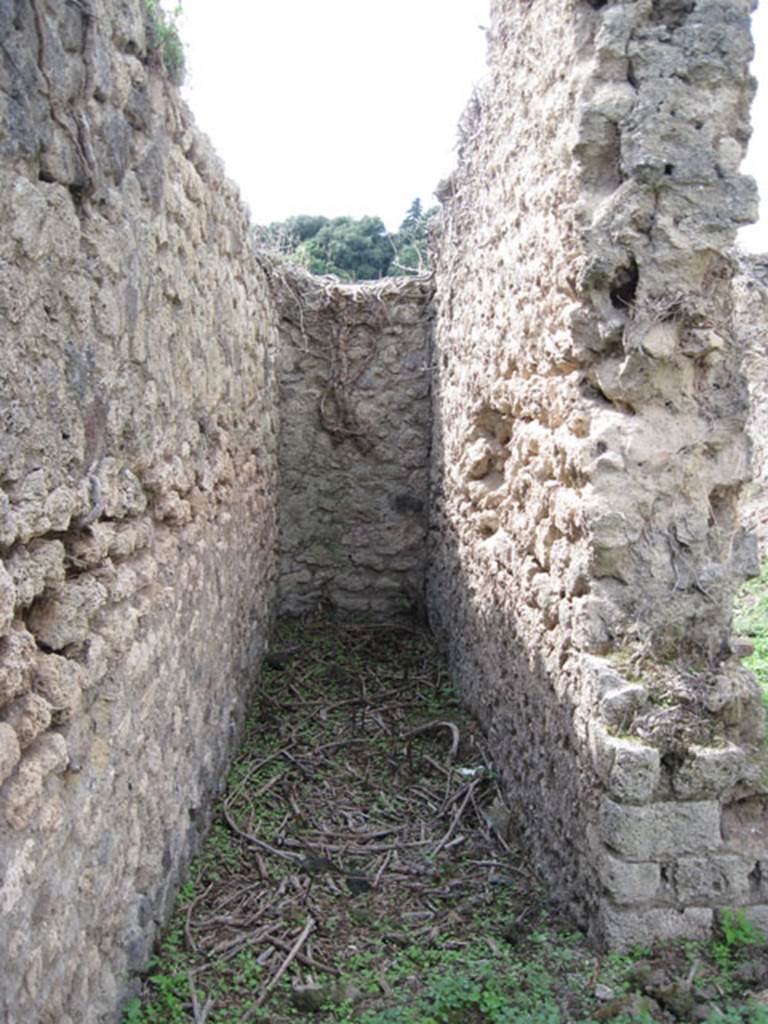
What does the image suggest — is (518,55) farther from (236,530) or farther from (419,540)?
(419,540)

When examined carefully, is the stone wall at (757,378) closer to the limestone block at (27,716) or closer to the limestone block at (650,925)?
the limestone block at (650,925)

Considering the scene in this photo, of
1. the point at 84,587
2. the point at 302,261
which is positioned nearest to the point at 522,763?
the point at 84,587

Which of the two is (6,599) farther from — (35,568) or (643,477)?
(643,477)

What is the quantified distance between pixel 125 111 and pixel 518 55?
218cm

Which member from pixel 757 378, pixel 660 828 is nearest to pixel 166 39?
pixel 660 828

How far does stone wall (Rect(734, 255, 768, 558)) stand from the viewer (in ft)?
21.0

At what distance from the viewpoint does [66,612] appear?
74.8 inches

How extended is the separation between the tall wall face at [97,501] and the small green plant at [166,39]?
0.09 m

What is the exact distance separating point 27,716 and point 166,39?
218 centimetres

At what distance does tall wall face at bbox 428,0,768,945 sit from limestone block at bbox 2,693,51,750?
174cm

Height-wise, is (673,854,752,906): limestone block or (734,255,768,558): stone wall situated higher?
(734,255,768,558): stone wall

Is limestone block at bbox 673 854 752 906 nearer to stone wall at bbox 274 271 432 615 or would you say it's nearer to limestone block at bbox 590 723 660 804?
limestone block at bbox 590 723 660 804

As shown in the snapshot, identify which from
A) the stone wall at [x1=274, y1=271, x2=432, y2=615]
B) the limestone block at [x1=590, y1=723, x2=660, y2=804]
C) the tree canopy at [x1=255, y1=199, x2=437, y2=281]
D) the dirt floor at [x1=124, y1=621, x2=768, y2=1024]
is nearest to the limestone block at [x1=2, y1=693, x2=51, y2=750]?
the dirt floor at [x1=124, y1=621, x2=768, y2=1024]

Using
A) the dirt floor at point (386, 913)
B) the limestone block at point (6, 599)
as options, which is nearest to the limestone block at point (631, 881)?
the dirt floor at point (386, 913)
